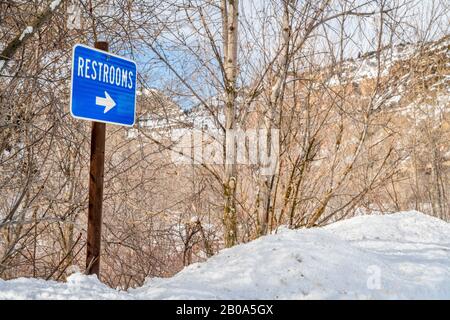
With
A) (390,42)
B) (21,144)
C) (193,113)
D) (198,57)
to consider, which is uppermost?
(390,42)

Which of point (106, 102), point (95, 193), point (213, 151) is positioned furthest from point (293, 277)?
point (213, 151)

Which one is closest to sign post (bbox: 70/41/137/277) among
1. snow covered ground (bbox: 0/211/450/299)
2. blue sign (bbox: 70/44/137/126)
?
blue sign (bbox: 70/44/137/126)

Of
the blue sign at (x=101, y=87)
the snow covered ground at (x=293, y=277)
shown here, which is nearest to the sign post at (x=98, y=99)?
the blue sign at (x=101, y=87)

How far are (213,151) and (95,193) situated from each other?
3.32 meters

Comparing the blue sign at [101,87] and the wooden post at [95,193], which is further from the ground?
the blue sign at [101,87]

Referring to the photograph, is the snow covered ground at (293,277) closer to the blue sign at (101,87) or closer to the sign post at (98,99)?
the sign post at (98,99)

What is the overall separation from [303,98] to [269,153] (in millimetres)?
1203

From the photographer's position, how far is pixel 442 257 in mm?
3504

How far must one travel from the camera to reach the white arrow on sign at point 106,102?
90.7 inches

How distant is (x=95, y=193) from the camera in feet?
8.02

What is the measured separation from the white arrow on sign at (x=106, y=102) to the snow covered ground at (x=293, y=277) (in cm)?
96

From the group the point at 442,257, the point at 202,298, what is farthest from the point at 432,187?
the point at 202,298
